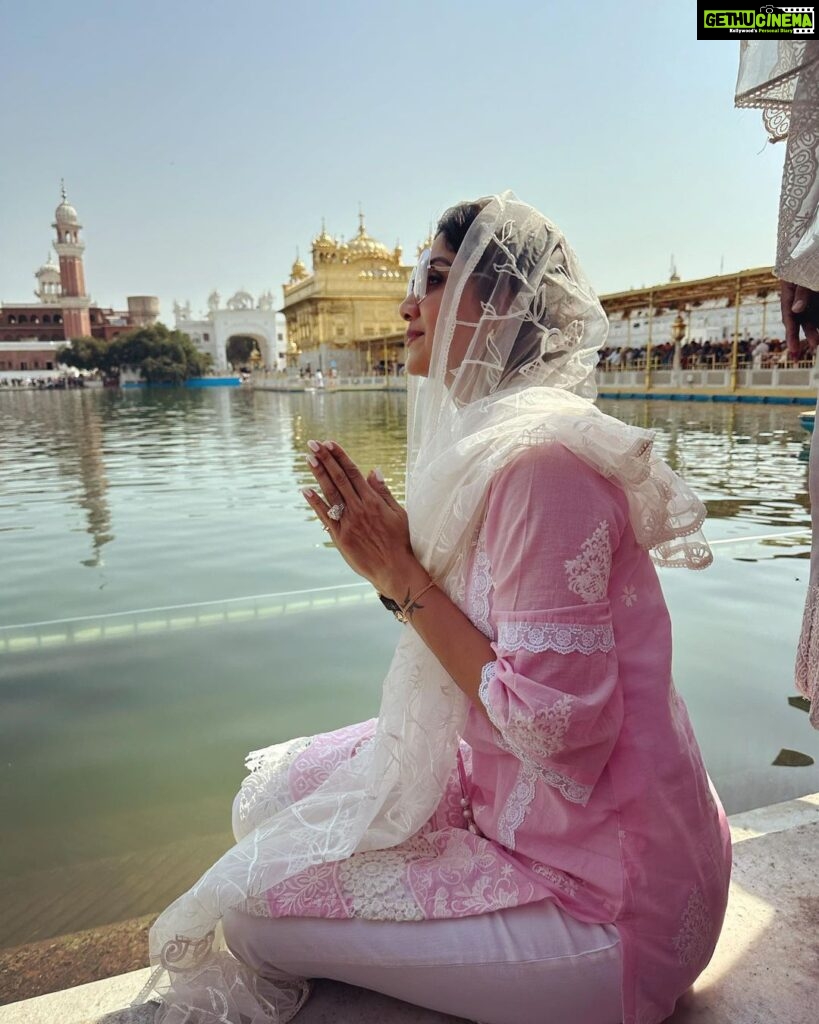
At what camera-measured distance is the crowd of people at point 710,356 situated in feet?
53.6

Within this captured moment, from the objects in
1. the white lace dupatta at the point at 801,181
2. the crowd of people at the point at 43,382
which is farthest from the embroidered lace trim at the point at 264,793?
the crowd of people at the point at 43,382

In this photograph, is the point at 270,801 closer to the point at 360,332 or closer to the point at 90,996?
the point at 90,996

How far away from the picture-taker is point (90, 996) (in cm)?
107

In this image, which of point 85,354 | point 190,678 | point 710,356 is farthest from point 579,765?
point 85,354

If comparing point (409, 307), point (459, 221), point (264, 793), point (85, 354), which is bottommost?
point (264, 793)

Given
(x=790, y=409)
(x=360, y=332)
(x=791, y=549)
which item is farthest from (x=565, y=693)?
(x=360, y=332)

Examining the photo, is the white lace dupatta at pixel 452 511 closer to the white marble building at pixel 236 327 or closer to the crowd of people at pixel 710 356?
the crowd of people at pixel 710 356

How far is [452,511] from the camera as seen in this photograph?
99 cm

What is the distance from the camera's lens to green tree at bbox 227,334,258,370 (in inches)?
2532

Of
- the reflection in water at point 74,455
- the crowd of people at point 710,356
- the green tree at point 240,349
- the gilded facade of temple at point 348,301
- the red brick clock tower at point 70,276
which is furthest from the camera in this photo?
the green tree at point 240,349

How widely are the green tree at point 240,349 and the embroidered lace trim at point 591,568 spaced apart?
65.7m

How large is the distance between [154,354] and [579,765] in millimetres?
49712
